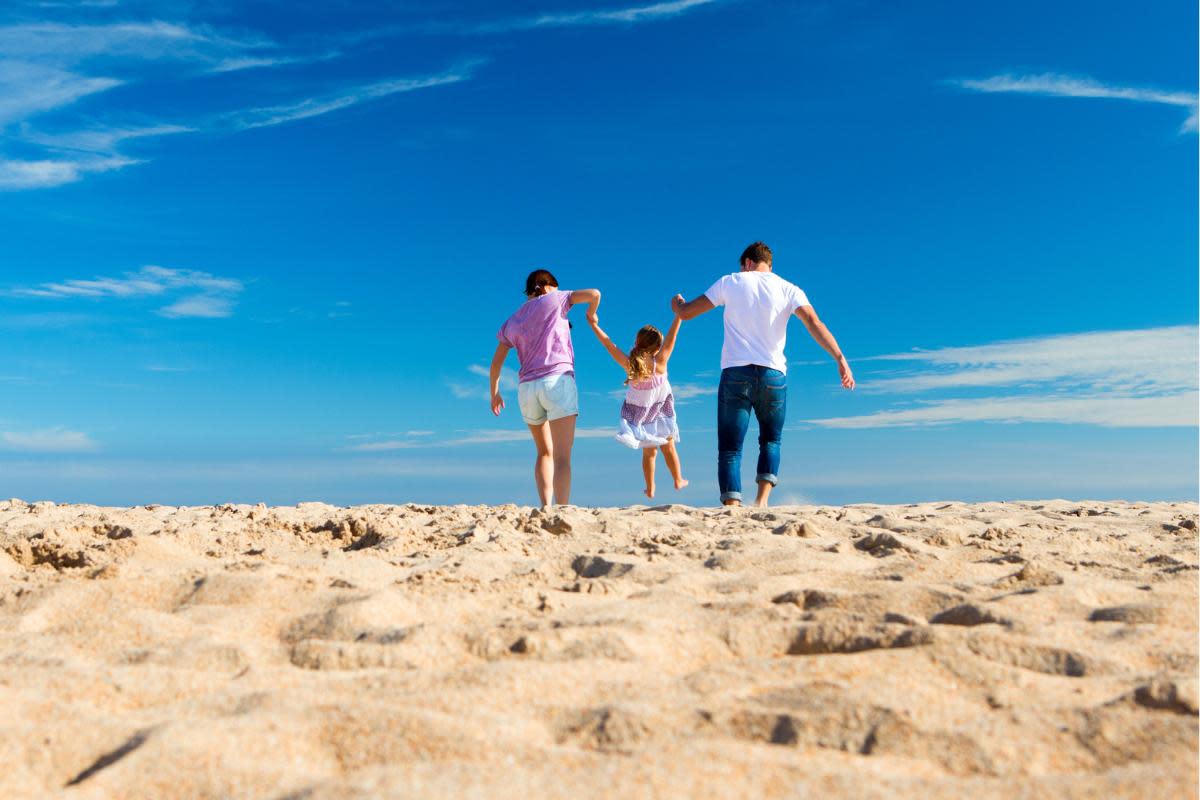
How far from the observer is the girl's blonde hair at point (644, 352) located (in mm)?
8609

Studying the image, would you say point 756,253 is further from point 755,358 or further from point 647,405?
point 647,405

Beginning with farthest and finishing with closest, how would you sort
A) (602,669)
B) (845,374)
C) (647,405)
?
(647,405) < (845,374) < (602,669)

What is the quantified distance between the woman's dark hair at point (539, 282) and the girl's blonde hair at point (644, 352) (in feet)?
4.97

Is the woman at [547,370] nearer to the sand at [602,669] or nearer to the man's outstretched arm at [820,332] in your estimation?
the man's outstretched arm at [820,332]

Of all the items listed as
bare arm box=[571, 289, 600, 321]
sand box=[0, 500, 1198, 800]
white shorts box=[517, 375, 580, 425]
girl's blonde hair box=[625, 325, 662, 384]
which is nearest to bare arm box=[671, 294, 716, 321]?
bare arm box=[571, 289, 600, 321]

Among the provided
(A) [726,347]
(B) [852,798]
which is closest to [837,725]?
(B) [852,798]

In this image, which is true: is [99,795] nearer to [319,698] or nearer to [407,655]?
[319,698]

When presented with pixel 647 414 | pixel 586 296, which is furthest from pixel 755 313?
pixel 647 414

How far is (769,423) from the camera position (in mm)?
7055

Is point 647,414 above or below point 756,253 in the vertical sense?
below

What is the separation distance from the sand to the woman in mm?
2829

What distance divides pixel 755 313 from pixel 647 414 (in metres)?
2.14

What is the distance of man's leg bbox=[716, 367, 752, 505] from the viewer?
274 inches

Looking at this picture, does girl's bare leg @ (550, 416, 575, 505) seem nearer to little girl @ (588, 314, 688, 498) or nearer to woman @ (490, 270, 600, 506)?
woman @ (490, 270, 600, 506)
